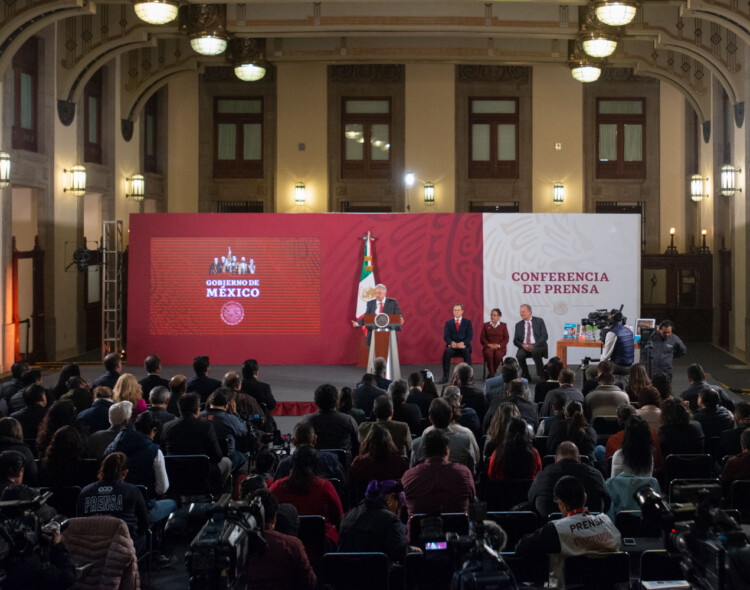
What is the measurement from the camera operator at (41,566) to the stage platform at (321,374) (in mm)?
8024

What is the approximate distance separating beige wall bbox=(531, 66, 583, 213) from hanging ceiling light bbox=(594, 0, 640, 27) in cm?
787

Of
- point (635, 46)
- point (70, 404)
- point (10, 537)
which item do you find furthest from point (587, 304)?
point (10, 537)

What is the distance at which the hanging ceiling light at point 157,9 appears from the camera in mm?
12250

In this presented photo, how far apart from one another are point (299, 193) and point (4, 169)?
8.24m

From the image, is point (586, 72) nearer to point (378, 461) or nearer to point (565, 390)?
point (565, 390)

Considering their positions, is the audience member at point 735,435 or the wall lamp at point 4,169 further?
the wall lamp at point 4,169

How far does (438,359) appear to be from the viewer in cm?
1505

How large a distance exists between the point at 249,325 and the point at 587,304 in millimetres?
5446

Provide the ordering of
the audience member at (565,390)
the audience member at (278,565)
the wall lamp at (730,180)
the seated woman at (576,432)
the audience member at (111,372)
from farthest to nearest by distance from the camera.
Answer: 1. the wall lamp at (730,180)
2. the audience member at (111,372)
3. the audience member at (565,390)
4. the seated woman at (576,432)
5. the audience member at (278,565)

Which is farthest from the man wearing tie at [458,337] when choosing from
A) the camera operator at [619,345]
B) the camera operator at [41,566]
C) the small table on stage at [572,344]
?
the camera operator at [41,566]

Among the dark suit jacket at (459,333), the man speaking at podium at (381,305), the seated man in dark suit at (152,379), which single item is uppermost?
the man speaking at podium at (381,305)

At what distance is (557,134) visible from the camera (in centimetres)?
2025

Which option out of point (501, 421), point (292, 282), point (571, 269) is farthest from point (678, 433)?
point (292, 282)

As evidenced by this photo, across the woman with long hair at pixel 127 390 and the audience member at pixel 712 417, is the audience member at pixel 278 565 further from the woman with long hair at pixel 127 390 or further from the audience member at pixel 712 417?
the audience member at pixel 712 417
